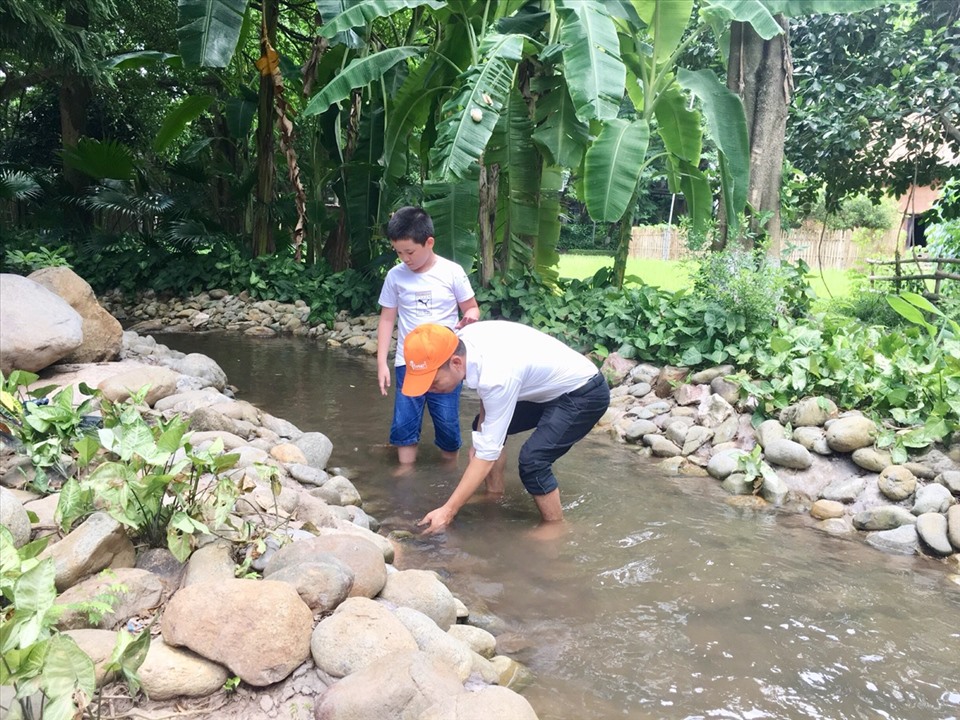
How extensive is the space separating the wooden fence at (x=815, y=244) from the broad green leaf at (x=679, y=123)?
7.26 m

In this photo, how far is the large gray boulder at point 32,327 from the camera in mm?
3889

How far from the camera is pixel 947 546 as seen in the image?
12.9 feet

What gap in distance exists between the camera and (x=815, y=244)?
61.9 ft

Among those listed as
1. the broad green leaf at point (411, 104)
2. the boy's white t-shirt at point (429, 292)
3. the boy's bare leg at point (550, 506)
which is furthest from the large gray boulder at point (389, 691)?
the broad green leaf at point (411, 104)

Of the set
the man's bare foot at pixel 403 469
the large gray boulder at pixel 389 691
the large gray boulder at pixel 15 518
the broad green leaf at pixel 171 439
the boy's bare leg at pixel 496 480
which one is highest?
A: the broad green leaf at pixel 171 439

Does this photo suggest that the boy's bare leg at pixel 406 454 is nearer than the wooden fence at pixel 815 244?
Yes

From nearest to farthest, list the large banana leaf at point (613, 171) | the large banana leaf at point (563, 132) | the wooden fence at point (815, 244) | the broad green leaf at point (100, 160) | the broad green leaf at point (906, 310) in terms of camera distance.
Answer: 1. the broad green leaf at point (906, 310)
2. the large banana leaf at point (613, 171)
3. the large banana leaf at point (563, 132)
4. the broad green leaf at point (100, 160)
5. the wooden fence at point (815, 244)

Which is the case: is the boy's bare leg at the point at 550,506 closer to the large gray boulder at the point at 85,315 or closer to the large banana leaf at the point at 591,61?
the large gray boulder at the point at 85,315

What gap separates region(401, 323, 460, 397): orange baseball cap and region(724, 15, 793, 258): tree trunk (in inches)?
195

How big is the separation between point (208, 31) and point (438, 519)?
19.7 ft

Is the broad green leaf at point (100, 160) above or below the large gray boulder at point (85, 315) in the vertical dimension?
above

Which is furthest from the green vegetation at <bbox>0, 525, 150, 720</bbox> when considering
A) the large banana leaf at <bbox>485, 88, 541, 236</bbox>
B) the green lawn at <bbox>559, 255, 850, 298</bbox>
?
the green lawn at <bbox>559, 255, 850, 298</bbox>

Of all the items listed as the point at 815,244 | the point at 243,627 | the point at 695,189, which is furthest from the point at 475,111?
the point at 815,244

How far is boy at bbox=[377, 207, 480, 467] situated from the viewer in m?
4.31
